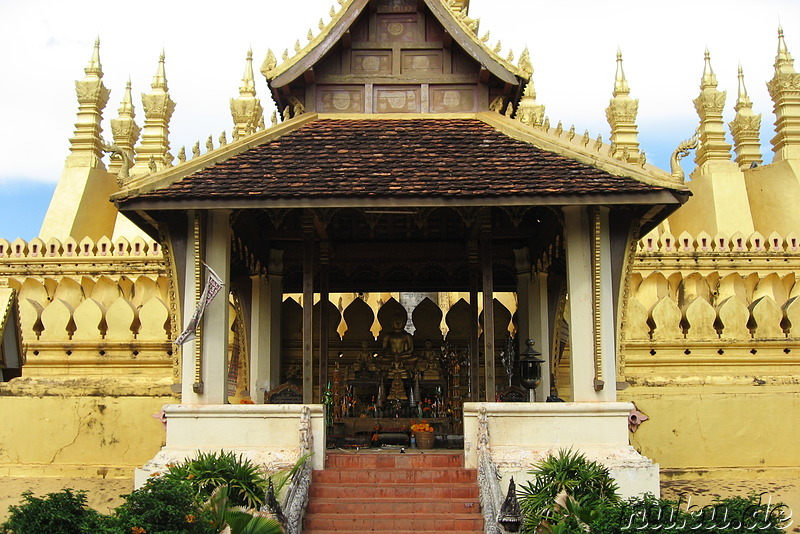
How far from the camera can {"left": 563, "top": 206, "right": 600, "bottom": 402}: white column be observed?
12.3 meters

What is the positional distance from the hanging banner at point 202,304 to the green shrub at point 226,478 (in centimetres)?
187

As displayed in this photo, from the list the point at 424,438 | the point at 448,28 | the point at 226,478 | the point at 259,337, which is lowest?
the point at 226,478

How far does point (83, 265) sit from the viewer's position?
17.0 m

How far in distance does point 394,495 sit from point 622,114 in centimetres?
1438

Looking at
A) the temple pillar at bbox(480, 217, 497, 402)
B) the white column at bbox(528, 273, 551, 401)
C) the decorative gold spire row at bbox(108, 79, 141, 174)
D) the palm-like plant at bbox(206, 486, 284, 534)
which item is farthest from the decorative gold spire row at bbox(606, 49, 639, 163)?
the palm-like plant at bbox(206, 486, 284, 534)

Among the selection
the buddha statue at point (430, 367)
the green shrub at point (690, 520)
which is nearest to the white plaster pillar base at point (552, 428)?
the green shrub at point (690, 520)

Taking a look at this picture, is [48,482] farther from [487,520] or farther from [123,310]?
[487,520]

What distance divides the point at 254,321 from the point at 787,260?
9.51 metres

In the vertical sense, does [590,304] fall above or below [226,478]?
above

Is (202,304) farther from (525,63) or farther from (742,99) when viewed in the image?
(742,99)

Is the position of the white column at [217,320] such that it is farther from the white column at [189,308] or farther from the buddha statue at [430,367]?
the buddha statue at [430,367]

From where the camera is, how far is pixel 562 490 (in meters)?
10.8

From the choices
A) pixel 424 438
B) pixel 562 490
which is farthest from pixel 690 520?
pixel 424 438

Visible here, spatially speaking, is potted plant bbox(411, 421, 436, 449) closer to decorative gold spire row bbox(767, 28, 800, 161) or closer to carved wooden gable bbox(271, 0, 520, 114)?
carved wooden gable bbox(271, 0, 520, 114)
